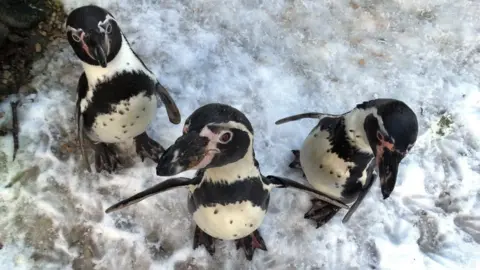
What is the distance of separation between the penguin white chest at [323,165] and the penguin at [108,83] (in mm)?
509

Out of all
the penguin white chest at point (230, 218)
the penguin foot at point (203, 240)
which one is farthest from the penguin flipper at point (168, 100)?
the penguin foot at point (203, 240)

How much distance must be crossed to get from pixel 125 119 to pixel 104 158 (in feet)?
1.16

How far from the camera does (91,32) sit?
1485 millimetres

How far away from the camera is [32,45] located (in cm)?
226

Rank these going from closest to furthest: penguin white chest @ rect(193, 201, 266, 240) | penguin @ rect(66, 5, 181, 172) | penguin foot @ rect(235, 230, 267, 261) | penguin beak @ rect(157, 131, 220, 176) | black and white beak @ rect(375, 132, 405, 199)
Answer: penguin beak @ rect(157, 131, 220, 176), black and white beak @ rect(375, 132, 405, 199), penguin @ rect(66, 5, 181, 172), penguin white chest @ rect(193, 201, 266, 240), penguin foot @ rect(235, 230, 267, 261)

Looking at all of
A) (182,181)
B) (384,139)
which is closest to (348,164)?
(384,139)

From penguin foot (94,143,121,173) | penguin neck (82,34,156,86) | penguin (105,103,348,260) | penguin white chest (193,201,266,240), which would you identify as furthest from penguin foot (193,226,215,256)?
penguin neck (82,34,156,86)

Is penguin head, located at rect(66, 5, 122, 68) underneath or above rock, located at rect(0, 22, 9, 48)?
above

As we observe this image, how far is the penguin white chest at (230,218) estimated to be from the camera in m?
1.63

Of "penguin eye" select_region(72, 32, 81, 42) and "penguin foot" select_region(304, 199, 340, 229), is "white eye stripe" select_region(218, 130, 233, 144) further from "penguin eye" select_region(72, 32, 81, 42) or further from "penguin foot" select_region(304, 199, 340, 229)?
"penguin foot" select_region(304, 199, 340, 229)

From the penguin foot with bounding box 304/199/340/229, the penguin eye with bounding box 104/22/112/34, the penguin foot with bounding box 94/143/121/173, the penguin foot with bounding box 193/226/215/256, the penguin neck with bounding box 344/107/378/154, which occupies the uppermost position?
the penguin eye with bounding box 104/22/112/34

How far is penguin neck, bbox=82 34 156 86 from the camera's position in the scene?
1.66 metres

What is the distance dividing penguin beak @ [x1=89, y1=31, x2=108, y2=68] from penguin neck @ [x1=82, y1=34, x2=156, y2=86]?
11 cm

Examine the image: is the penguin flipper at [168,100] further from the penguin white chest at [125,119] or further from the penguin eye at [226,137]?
the penguin eye at [226,137]
